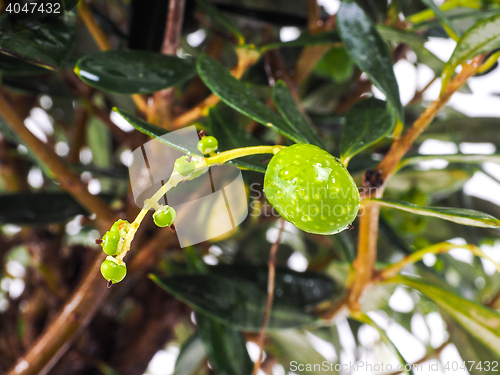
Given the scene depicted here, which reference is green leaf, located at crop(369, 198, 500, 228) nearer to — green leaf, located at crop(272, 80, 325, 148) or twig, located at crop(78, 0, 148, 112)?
green leaf, located at crop(272, 80, 325, 148)

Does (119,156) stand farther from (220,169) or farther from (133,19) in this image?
(220,169)

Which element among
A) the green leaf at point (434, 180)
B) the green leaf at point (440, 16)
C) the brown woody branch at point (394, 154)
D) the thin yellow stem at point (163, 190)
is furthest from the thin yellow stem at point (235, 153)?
the green leaf at point (434, 180)

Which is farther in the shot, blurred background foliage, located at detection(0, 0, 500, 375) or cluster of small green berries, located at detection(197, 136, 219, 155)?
blurred background foliage, located at detection(0, 0, 500, 375)

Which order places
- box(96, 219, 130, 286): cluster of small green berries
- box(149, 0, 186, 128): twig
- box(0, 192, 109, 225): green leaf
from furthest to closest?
1. box(0, 192, 109, 225): green leaf
2. box(149, 0, 186, 128): twig
3. box(96, 219, 130, 286): cluster of small green berries

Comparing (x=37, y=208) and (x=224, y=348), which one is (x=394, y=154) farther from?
(x=37, y=208)

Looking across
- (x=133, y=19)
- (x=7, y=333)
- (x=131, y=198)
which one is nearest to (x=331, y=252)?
(x=131, y=198)

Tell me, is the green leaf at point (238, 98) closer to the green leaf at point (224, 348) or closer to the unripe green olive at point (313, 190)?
the unripe green olive at point (313, 190)

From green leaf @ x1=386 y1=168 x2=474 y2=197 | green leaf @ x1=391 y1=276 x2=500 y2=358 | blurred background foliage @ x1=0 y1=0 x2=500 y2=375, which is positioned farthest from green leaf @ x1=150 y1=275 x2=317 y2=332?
green leaf @ x1=386 y1=168 x2=474 y2=197
